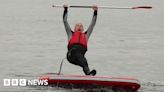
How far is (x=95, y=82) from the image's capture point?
1856 centimetres

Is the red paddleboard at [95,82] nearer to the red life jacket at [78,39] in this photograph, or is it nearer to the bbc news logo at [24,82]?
the bbc news logo at [24,82]

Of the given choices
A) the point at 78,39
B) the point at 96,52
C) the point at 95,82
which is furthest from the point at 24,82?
the point at 96,52

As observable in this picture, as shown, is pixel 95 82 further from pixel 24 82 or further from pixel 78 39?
pixel 24 82

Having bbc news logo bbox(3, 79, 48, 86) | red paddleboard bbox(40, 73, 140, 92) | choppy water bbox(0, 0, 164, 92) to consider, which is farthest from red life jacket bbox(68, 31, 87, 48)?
choppy water bbox(0, 0, 164, 92)

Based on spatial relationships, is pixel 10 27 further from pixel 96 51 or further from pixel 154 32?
pixel 96 51

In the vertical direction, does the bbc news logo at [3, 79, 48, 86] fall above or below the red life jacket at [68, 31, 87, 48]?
below

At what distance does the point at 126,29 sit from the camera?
4497cm

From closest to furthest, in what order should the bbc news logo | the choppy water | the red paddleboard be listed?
the red paddleboard < the bbc news logo < the choppy water

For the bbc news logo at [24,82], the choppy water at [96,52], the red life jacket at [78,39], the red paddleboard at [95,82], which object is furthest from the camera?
the choppy water at [96,52]

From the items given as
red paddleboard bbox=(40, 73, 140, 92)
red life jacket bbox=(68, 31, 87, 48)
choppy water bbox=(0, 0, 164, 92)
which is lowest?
choppy water bbox=(0, 0, 164, 92)

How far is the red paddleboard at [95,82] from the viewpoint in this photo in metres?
18.4

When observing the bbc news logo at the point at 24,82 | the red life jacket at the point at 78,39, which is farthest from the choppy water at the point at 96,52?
the red life jacket at the point at 78,39

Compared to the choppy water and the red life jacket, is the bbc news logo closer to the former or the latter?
the choppy water

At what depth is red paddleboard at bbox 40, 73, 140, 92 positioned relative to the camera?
18.4 metres
